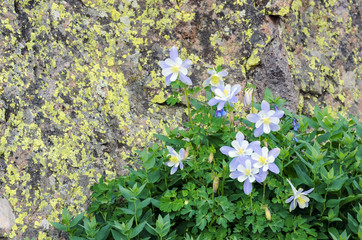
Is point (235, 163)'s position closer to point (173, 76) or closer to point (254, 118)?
point (254, 118)

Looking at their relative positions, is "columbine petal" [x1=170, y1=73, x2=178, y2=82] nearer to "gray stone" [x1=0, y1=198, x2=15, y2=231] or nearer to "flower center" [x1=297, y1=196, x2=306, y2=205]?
"flower center" [x1=297, y1=196, x2=306, y2=205]

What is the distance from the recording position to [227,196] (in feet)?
7.34

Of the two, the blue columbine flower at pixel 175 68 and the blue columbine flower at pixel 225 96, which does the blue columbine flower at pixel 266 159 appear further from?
the blue columbine flower at pixel 175 68

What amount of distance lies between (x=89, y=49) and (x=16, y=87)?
0.65 metres

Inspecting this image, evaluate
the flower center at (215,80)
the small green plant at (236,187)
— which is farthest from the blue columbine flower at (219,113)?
the flower center at (215,80)

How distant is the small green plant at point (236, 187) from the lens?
206 centimetres

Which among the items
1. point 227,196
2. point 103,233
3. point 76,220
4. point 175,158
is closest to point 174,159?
point 175,158

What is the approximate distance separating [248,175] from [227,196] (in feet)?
0.85

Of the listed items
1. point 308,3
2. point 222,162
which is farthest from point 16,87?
point 308,3

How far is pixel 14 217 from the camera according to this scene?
2.35m

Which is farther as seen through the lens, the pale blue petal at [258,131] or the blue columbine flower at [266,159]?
the pale blue petal at [258,131]

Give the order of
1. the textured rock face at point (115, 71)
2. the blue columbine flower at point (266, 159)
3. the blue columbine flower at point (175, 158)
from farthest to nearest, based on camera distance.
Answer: the textured rock face at point (115, 71), the blue columbine flower at point (175, 158), the blue columbine flower at point (266, 159)

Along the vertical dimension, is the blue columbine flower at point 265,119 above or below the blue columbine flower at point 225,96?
below

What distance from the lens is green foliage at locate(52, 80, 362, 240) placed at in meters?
2.08
